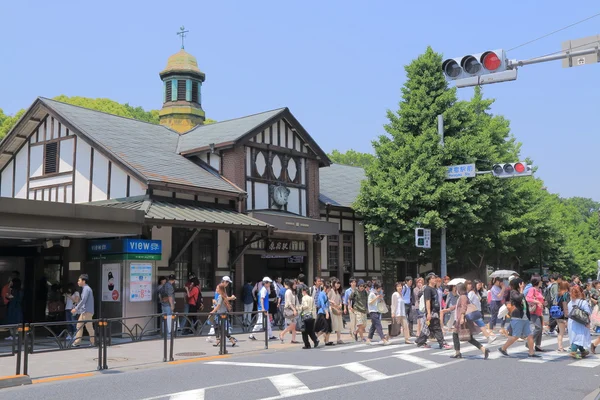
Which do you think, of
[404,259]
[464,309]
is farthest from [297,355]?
[404,259]

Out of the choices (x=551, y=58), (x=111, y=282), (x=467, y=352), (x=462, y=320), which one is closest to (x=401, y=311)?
(x=467, y=352)

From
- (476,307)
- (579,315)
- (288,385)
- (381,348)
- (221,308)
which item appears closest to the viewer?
(288,385)

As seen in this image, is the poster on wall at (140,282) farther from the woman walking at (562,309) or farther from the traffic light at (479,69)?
the traffic light at (479,69)

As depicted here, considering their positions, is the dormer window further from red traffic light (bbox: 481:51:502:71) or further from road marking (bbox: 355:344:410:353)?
red traffic light (bbox: 481:51:502:71)

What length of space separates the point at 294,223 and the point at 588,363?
12183mm

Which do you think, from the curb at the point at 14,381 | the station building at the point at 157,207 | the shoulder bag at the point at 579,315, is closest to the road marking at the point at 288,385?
the curb at the point at 14,381

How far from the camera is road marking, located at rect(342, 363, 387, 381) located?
35.3 ft

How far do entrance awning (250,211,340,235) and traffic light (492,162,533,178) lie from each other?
21.1ft

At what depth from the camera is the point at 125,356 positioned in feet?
47.1

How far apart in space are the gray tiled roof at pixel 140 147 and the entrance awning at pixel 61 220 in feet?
9.22

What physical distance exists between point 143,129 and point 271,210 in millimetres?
6496

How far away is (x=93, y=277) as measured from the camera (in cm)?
1905

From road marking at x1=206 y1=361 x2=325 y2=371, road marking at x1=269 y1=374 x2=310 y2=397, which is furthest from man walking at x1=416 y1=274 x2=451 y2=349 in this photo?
road marking at x1=269 y1=374 x2=310 y2=397

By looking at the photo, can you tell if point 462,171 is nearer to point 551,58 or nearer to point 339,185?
point 339,185
